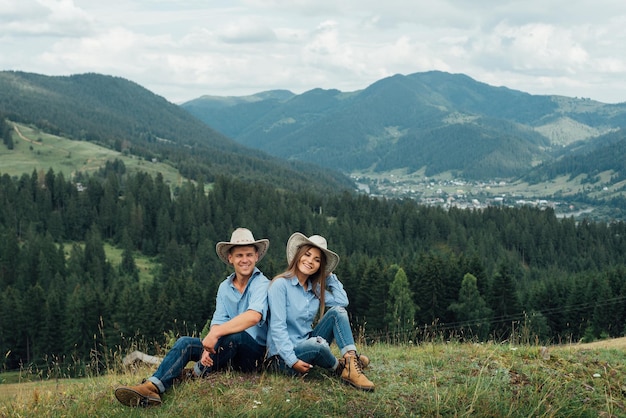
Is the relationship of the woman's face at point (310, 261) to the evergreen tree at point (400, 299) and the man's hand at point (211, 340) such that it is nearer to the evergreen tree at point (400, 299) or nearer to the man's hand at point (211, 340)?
the man's hand at point (211, 340)

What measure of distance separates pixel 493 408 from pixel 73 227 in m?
142

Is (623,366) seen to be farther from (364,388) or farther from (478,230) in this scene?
(478,230)

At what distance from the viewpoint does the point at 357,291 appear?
6806cm

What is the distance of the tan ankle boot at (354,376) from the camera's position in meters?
9.11

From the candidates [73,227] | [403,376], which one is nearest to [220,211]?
[73,227]

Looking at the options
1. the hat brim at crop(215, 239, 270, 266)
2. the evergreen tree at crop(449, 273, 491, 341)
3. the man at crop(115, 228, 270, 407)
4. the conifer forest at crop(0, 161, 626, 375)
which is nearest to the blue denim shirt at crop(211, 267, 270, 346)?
the man at crop(115, 228, 270, 407)

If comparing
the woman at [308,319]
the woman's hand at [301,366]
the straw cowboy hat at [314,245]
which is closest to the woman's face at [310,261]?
the woman at [308,319]

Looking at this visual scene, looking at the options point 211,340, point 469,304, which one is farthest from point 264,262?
point 211,340

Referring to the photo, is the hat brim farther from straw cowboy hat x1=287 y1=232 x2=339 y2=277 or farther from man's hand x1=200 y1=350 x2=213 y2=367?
man's hand x1=200 y1=350 x2=213 y2=367

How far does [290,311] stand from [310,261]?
37.0 inches

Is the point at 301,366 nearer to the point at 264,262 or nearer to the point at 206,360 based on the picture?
the point at 206,360

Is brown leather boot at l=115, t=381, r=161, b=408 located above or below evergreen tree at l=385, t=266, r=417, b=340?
above

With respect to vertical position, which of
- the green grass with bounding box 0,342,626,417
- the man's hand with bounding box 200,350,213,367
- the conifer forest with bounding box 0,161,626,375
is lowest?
the conifer forest with bounding box 0,161,626,375

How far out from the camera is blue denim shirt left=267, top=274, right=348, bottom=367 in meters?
9.30
